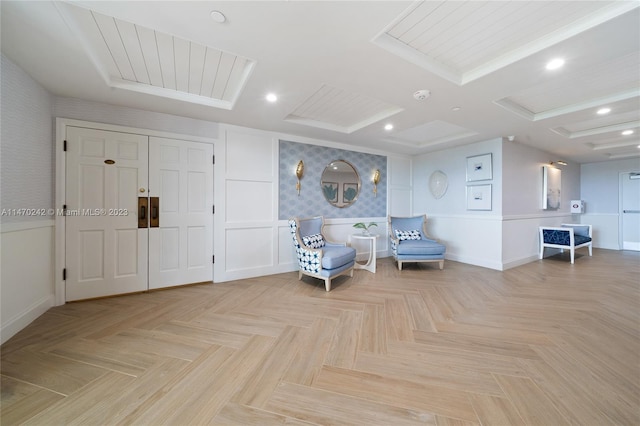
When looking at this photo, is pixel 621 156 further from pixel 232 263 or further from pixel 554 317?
pixel 232 263

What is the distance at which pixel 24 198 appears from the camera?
219 centimetres

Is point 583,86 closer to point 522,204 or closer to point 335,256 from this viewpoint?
point 522,204

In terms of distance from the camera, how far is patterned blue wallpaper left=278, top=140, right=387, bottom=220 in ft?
13.3

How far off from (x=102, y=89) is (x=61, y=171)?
3.45 ft

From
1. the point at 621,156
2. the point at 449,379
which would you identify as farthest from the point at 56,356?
the point at 621,156

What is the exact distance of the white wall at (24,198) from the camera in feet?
6.41

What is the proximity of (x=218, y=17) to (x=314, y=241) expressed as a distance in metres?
2.87

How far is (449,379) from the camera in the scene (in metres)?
1.54

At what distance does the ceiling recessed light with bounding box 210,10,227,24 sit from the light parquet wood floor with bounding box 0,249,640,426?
2418 mm

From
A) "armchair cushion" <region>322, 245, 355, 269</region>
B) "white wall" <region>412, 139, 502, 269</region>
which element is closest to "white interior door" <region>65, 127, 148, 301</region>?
"armchair cushion" <region>322, 245, 355, 269</region>

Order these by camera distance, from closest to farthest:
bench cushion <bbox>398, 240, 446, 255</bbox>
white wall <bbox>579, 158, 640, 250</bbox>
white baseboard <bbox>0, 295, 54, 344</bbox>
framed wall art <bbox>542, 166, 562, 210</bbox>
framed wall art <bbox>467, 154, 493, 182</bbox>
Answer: white baseboard <bbox>0, 295, 54, 344</bbox>, bench cushion <bbox>398, 240, 446, 255</bbox>, framed wall art <bbox>467, 154, 493, 182</bbox>, framed wall art <bbox>542, 166, 562, 210</bbox>, white wall <bbox>579, 158, 640, 250</bbox>

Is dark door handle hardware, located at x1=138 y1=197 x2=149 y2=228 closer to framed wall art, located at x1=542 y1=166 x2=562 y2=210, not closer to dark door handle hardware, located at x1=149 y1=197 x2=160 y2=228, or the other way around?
dark door handle hardware, located at x1=149 y1=197 x2=160 y2=228

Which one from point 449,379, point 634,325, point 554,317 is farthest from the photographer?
point 554,317

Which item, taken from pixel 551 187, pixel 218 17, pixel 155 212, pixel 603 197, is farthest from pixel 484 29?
pixel 603 197
